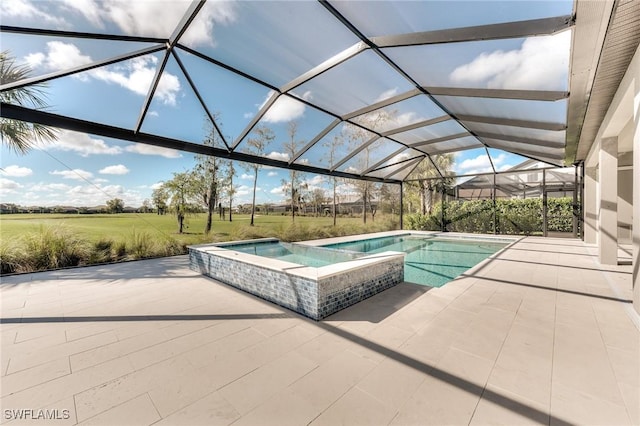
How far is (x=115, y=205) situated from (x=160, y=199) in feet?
4.64

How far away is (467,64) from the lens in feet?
15.0

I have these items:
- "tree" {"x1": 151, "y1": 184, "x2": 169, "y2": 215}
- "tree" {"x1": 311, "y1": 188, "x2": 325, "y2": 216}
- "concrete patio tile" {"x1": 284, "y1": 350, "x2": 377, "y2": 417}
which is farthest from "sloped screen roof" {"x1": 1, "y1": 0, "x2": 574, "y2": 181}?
"tree" {"x1": 311, "y1": 188, "x2": 325, "y2": 216}

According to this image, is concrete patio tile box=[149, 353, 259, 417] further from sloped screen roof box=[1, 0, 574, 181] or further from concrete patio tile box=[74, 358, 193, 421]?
sloped screen roof box=[1, 0, 574, 181]

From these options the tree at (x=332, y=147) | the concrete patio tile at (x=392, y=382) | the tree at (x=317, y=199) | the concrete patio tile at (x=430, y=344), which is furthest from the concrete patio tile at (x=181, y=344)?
the tree at (x=317, y=199)

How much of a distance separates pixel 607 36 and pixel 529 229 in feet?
42.8

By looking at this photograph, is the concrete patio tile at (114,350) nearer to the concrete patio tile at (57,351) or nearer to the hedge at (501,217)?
the concrete patio tile at (57,351)

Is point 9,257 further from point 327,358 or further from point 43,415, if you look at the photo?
point 327,358

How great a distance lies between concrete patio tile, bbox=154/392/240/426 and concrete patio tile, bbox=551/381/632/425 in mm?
2223

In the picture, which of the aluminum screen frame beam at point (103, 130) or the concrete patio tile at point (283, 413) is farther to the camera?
the aluminum screen frame beam at point (103, 130)

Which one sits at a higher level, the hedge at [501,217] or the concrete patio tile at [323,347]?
the hedge at [501,217]

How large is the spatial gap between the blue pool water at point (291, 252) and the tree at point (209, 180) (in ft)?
10.1

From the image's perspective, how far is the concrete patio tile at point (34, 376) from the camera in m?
2.17

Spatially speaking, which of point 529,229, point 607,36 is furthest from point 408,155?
point 607,36

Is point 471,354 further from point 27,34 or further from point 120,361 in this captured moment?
point 27,34
